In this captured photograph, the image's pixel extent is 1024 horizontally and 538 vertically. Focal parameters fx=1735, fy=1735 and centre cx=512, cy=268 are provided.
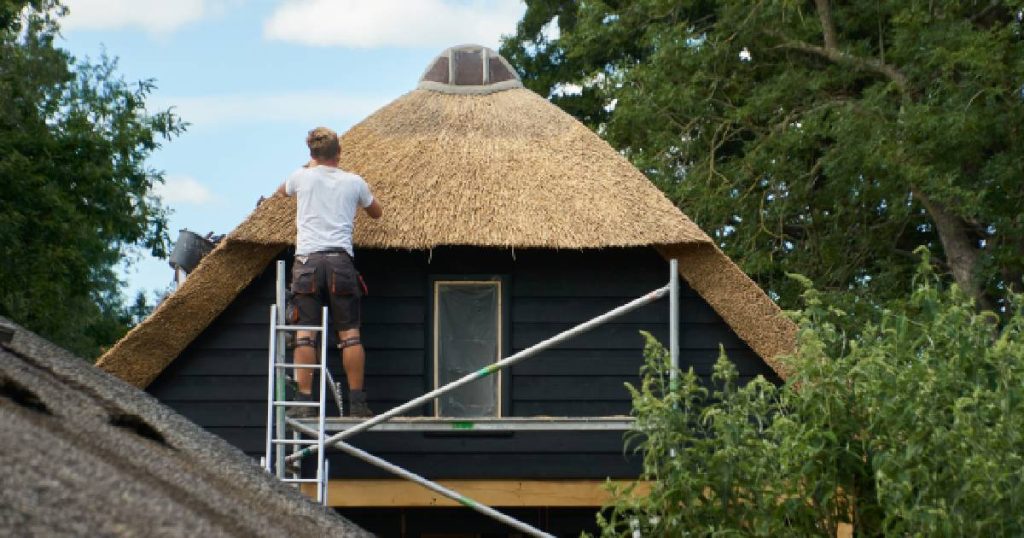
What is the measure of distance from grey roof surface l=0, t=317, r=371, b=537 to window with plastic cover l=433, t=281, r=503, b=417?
3.60m

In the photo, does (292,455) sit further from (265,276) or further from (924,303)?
(924,303)

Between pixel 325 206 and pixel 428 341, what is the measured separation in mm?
1562

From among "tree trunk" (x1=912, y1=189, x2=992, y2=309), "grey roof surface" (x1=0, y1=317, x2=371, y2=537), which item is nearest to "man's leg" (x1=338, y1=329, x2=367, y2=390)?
"grey roof surface" (x1=0, y1=317, x2=371, y2=537)

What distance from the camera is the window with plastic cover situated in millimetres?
12523

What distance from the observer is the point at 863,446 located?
28.7 feet

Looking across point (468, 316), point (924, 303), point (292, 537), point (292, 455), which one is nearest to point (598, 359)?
point (468, 316)

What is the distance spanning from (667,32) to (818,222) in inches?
116

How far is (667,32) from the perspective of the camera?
2056 cm

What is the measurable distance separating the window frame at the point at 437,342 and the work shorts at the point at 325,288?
1178mm

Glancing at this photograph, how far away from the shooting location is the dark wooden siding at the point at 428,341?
12477 mm

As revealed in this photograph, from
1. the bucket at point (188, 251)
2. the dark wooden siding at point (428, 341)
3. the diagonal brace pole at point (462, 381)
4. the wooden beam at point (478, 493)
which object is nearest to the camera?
the diagonal brace pole at point (462, 381)

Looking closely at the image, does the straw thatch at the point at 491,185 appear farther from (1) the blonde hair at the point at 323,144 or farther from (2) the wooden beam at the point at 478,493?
(2) the wooden beam at the point at 478,493

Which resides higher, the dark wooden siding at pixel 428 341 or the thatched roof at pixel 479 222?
the thatched roof at pixel 479 222

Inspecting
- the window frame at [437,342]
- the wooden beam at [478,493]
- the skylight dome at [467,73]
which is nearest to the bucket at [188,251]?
the skylight dome at [467,73]
